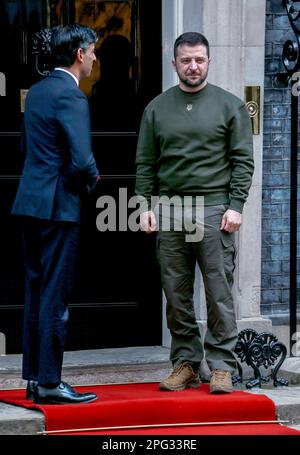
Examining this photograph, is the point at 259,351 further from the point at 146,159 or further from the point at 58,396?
the point at 58,396

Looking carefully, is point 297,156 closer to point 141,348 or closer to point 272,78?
point 272,78

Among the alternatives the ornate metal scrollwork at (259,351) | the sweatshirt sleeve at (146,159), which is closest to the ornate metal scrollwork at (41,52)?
the sweatshirt sleeve at (146,159)

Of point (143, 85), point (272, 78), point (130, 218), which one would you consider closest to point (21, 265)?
point (130, 218)

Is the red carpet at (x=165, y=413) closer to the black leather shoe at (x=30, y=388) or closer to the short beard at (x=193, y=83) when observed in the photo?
the black leather shoe at (x=30, y=388)

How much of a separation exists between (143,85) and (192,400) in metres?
2.38

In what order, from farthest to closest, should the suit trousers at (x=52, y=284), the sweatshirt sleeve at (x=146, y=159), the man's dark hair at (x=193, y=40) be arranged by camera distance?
1. the sweatshirt sleeve at (x=146, y=159)
2. the man's dark hair at (x=193, y=40)
3. the suit trousers at (x=52, y=284)

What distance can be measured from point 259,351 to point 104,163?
5.31 ft

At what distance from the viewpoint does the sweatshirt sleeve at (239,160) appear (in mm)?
8523

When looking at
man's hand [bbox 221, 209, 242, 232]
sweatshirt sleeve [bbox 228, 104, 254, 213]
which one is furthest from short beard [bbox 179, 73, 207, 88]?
man's hand [bbox 221, 209, 242, 232]

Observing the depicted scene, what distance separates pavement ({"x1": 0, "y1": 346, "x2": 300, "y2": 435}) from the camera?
873cm

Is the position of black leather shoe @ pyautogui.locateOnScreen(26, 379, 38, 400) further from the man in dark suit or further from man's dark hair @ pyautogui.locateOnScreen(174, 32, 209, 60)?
man's dark hair @ pyautogui.locateOnScreen(174, 32, 209, 60)

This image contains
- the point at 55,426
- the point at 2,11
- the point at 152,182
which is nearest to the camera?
the point at 55,426

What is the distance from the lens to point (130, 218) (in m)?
9.68

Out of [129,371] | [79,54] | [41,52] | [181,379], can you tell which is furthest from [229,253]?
[41,52]
